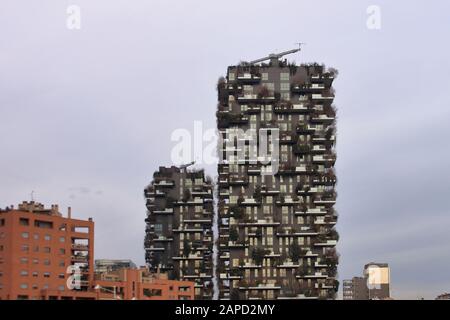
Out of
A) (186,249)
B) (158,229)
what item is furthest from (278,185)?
(158,229)

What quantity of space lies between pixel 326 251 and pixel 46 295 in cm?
3330

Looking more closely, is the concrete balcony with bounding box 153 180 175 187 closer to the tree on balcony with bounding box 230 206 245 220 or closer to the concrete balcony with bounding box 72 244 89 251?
the tree on balcony with bounding box 230 206 245 220

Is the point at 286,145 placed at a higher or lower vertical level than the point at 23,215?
higher

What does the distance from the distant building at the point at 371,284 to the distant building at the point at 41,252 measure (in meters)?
34.9

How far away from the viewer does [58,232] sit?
82.8 metres

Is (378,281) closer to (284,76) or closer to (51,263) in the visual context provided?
(284,76)

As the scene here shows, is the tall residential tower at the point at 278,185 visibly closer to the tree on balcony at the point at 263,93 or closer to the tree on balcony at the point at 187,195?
the tree on balcony at the point at 263,93

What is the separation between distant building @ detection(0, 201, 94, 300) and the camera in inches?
2973

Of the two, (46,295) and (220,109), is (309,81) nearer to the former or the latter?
(220,109)

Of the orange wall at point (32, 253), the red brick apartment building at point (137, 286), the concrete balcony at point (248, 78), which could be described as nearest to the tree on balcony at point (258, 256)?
the red brick apartment building at point (137, 286)

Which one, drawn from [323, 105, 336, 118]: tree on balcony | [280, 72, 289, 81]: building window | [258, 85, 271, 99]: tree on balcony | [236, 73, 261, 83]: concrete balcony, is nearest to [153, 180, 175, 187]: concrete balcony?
[236, 73, 261, 83]: concrete balcony

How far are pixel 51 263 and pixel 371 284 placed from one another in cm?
4259

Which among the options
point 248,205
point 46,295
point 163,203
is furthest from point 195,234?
point 46,295

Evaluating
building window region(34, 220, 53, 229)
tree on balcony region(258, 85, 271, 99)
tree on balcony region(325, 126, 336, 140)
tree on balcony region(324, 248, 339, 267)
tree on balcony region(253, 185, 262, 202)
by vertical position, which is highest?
tree on balcony region(258, 85, 271, 99)
